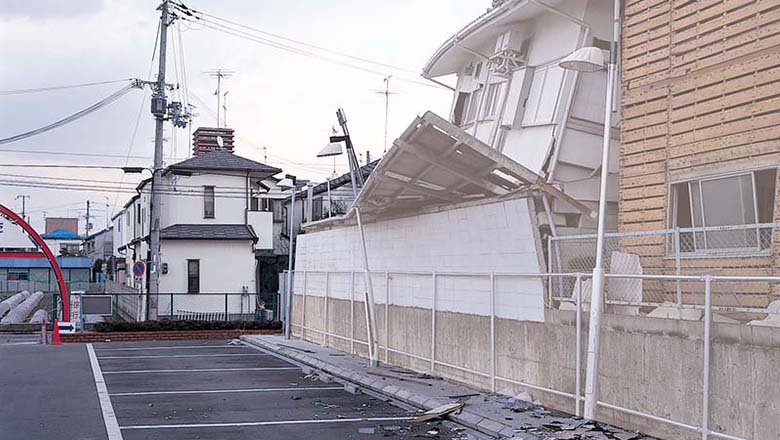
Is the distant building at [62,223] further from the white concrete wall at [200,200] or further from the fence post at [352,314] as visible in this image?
the fence post at [352,314]

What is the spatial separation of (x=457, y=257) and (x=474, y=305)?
117 cm

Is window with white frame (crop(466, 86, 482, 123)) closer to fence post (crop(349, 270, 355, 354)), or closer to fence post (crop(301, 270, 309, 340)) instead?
fence post (crop(349, 270, 355, 354))

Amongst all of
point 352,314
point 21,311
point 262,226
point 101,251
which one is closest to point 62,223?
point 101,251

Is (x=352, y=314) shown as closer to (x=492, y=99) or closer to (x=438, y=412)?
(x=492, y=99)

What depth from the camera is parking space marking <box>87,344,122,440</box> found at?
1166cm

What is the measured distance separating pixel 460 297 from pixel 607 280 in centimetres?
357

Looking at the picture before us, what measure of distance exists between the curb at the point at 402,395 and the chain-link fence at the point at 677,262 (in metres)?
2.23

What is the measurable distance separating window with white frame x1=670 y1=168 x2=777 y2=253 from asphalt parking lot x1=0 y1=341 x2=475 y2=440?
14.2 feet

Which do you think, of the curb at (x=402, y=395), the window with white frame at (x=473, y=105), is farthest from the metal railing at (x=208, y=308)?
the window with white frame at (x=473, y=105)

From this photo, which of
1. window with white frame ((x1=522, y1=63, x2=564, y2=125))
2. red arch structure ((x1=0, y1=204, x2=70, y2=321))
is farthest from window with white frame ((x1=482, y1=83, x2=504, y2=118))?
red arch structure ((x1=0, y1=204, x2=70, y2=321))

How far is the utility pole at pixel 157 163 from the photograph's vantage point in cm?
3347

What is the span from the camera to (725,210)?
40.0 feet

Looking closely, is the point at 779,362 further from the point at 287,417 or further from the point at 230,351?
the point at 230,351

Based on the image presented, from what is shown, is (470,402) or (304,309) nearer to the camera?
(470,402)
